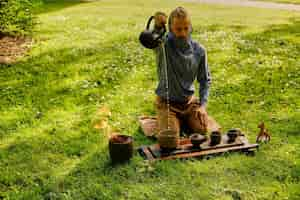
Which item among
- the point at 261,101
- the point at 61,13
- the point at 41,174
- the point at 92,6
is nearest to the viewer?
the point at 41,174

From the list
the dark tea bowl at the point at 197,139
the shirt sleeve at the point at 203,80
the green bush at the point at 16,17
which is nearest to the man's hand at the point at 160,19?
the shirt sleeve at the point at 203,80

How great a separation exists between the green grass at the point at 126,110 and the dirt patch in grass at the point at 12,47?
274 mm

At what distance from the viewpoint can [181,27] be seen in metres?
5.77

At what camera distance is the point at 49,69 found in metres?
9.01

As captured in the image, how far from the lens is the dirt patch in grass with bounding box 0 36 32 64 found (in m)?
9.80

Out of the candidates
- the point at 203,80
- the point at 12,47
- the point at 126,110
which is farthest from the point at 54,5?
the point at 203,80

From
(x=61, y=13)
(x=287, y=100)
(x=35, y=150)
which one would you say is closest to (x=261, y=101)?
(x=287, y=100)

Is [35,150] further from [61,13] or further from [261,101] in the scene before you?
[61,13]

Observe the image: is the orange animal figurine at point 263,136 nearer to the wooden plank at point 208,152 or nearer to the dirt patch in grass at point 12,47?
the wooden plank at point 208,152

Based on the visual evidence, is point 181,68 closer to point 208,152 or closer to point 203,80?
point 203,80

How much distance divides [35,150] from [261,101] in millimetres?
3527

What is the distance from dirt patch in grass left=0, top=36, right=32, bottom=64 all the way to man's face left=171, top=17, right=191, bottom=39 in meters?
4.82

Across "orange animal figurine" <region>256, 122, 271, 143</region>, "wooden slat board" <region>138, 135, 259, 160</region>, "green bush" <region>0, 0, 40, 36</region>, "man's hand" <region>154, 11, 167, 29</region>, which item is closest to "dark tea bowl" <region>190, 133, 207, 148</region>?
"wooden slat board" <region>138, 135, 259, 160</region>

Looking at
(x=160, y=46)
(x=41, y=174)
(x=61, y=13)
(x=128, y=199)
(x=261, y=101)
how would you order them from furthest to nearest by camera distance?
(x=61, y=13) → (x=261, y=101) → (x=160, y=46) → (x=41, y=174) → (x=128, y=199)
